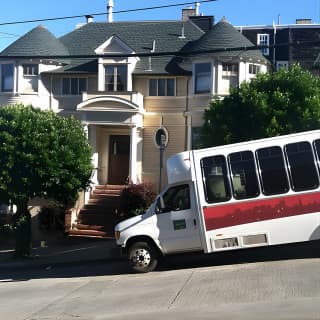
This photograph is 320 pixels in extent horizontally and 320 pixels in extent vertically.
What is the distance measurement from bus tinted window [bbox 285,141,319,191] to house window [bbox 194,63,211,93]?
13.2 metres

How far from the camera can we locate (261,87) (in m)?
18.5

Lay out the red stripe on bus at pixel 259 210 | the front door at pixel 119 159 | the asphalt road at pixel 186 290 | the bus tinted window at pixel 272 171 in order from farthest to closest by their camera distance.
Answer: the front door at pixel 119 159 → the bus tinted window at pixel 272 171 → the red stripe on bus at pixel 259 210 → the asphalt road at pixel 186 290

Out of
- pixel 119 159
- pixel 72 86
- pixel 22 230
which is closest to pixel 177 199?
pixel 22 230

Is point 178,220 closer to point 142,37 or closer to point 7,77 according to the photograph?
point 7,77

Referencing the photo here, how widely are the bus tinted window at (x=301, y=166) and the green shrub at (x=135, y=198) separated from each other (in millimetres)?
11065

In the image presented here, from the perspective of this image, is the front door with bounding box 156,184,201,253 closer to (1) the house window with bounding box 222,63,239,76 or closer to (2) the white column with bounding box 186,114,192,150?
(2) the white column with bounding box 186,114,192,150

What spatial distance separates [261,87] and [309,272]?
7.97 meters

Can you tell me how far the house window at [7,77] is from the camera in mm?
27875

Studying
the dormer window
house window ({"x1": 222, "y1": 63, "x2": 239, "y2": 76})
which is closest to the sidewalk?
the dormer window

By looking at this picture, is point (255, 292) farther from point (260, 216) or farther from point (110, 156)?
point (110, 156)

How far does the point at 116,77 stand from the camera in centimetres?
2717

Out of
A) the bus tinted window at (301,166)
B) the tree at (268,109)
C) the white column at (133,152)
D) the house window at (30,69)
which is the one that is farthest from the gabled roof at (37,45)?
the bus tinted window at (301,166)

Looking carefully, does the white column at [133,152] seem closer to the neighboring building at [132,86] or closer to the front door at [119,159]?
the neighboring building at [132,86]

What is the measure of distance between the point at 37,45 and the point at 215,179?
57.3ft
